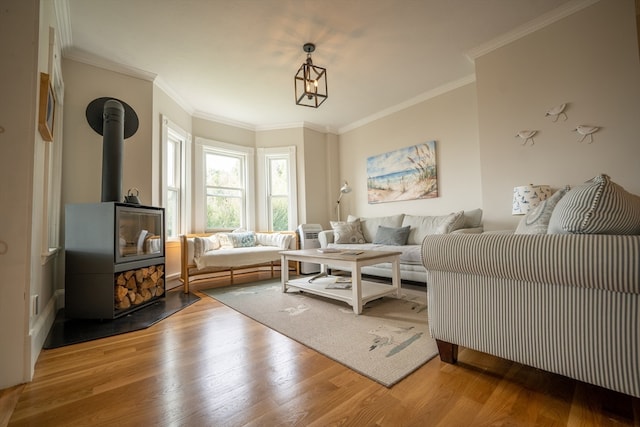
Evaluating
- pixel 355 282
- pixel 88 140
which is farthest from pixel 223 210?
pixel 355 282

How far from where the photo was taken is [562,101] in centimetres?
263

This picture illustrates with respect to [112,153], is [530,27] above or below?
above

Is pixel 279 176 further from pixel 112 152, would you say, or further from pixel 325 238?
pixel 112 152

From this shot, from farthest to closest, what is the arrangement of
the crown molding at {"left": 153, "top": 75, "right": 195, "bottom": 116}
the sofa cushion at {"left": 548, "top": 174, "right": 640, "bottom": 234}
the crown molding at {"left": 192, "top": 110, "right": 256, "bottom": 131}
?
the crown molding at {"left": 192, "top": 110, "right": 256, "bottom": 131} < the crown molding at {"left": 153, "top": 75, "right": 195, "bottom": 116} < the sofa cushion at {"left": 548, "top": 174, "right": 640, "bottom": 234}

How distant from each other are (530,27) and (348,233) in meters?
3.19

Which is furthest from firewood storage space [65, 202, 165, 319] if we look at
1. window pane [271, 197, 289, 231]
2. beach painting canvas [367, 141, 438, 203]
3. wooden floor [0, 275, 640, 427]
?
beach painting canvas [367, 141, 438, 203]

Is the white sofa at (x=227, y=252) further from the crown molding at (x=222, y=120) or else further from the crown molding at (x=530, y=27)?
the crown molding at (x=530, y=27)

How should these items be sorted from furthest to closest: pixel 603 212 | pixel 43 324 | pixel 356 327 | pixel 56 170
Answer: pixel 56 170 < pixel 356 327 < pixel 43 324 < pixel 603 212

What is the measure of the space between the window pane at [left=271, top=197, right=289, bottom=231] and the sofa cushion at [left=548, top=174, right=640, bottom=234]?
177 inches

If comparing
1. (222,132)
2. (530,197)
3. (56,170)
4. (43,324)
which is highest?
(222,132)

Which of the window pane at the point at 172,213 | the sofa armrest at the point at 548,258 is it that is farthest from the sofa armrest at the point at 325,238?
the sofa armrest at the point at 548,258

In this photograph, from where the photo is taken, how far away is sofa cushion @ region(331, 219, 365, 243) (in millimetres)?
4395

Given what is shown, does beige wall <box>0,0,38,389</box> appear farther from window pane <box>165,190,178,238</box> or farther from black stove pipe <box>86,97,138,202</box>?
window pane <box>165,190,178,238</box>

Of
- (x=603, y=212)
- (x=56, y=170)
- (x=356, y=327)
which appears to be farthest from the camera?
(x=56, y=170)
